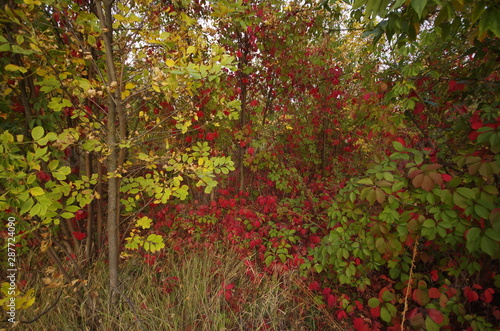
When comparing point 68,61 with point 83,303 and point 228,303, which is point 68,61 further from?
point 228,303

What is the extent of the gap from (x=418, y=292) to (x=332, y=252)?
0.68 m

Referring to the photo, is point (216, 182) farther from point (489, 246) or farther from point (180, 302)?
point (489, 246)

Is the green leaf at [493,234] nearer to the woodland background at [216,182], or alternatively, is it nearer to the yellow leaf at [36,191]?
the woodland background at [216,182]

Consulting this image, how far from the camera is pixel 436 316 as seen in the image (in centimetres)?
162

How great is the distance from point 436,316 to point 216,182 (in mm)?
1797

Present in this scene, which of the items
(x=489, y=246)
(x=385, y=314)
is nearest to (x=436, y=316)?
(x=385, y=314)

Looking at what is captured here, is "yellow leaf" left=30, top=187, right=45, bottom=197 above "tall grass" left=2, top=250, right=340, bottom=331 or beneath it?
above

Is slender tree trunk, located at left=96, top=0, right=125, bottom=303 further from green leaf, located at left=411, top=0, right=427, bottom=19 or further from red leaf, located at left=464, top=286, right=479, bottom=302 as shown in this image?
red leaf, located at left=464, top=286, right=479, bottom=302

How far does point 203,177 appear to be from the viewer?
5.76ft

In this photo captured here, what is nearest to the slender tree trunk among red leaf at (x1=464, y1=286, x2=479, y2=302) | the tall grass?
the tall grass

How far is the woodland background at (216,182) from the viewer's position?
57.9 inches

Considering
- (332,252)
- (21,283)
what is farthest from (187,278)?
(21,283)

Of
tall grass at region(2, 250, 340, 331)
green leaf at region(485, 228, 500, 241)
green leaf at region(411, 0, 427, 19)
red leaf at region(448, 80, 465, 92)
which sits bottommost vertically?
tall grass at region(2, 250, 340, 331)

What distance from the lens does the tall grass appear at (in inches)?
79.3
